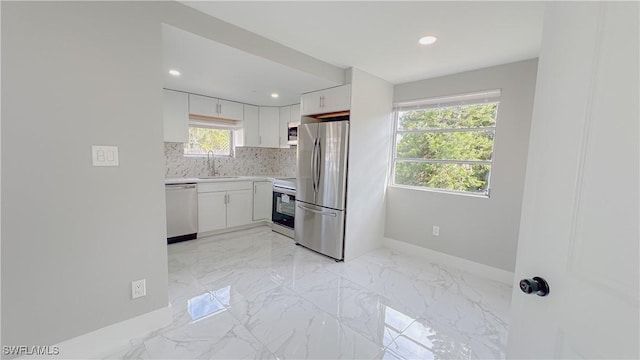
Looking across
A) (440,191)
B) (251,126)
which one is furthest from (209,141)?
(440,191)

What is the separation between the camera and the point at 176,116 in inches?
139

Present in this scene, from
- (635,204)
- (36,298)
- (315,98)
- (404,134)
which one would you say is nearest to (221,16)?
(315,98)

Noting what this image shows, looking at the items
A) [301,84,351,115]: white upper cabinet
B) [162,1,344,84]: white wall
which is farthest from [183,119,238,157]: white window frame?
[162,1,344,84]: white wall

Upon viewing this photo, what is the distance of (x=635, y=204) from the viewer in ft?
1.65

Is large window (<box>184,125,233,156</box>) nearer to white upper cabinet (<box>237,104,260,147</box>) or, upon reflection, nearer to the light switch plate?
white upper cabinet (<box>237,104,260,147</box>)

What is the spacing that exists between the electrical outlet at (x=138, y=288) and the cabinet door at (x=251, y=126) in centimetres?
290

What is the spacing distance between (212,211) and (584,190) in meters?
3.92

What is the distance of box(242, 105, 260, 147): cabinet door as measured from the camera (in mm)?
4285

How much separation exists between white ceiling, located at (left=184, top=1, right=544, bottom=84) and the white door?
1290 mm

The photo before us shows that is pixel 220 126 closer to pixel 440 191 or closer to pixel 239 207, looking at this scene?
pixel 239 207

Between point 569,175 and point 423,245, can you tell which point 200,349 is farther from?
point 423,245

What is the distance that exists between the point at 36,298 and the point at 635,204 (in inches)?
96.9

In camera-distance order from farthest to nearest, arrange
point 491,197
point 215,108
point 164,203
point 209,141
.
→ point 209,141
point 215,108
point 491,197
point 164,203

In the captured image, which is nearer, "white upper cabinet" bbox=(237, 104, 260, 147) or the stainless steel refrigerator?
the stainless steel refrigerator
